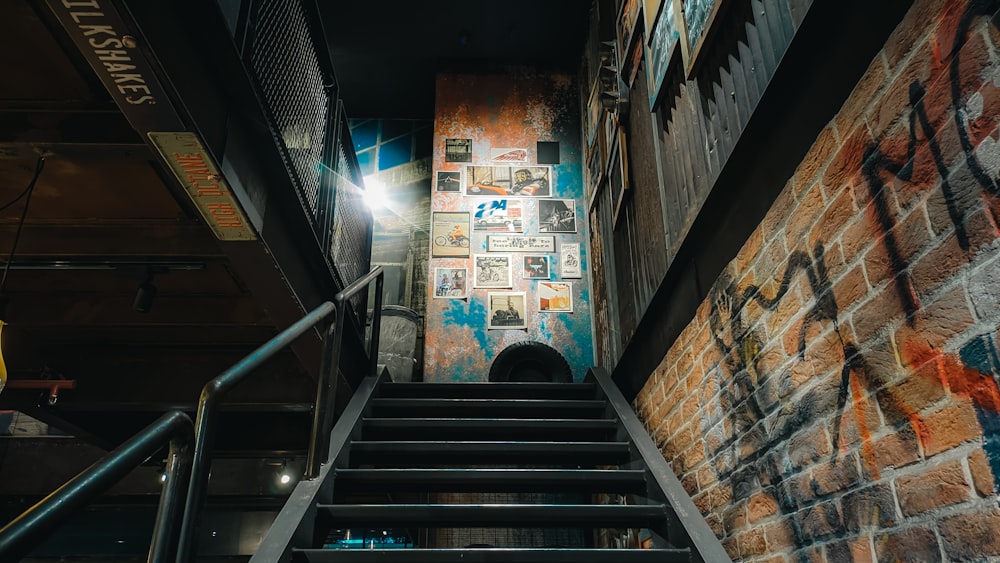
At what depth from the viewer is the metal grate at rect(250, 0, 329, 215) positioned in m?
2.55

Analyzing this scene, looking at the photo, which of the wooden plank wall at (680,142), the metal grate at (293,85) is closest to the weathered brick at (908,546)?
the wooden plank wall at (680,142)

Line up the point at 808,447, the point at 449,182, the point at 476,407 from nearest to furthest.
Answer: the point at 808,447
the point at 476,407
the point at 449,182

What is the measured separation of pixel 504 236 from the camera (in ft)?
21.1

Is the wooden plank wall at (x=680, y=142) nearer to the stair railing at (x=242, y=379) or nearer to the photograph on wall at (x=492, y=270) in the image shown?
the photograph on wall at (x=492, y=270)

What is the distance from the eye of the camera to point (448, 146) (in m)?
6.81

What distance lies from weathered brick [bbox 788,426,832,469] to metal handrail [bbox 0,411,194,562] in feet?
5.19

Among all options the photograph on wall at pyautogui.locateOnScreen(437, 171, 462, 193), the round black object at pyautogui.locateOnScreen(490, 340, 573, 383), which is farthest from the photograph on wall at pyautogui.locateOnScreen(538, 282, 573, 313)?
the photograph on wall at pyautogui.locateOnScreen(437, 171, 462, 193)

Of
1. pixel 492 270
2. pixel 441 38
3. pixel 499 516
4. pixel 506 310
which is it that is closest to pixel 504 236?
pixel 492 270

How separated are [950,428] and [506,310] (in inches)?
198

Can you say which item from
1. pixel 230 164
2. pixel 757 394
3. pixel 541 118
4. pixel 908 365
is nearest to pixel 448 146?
pixel 541 118

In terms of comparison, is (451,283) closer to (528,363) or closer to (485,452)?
(528,363)

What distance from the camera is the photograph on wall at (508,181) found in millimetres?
6633

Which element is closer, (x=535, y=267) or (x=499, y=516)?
(x=499, y=516)

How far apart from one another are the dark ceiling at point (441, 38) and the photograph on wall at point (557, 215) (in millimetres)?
1811
